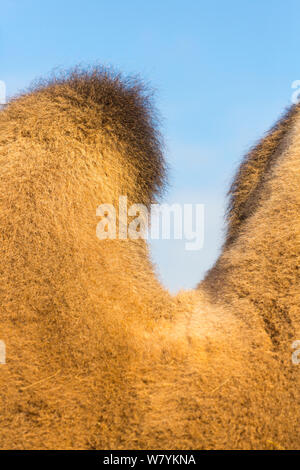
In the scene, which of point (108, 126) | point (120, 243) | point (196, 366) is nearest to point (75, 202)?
point (120, 243)

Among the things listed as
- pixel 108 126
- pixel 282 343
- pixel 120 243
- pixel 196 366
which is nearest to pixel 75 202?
pixel 120 243

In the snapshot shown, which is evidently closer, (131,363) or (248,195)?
(131,363)

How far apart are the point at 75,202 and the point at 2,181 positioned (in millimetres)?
382

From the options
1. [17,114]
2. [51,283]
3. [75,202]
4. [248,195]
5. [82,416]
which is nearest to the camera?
[82,416]

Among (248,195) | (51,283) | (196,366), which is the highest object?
(248,195)

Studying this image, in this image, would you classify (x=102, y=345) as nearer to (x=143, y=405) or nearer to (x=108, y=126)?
(x=143, y=405)

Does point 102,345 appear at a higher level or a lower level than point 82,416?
higher

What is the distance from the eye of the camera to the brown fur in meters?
2.17

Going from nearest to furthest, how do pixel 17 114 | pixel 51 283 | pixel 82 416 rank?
pixel 82 416 < pixel 51 283 < pixel 17 114

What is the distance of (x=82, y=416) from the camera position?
86.2 inches

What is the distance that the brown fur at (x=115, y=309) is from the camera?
7.12ft

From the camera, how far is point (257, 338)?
2.33 meters

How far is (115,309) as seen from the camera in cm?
239

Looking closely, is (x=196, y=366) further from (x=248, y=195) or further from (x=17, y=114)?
Answer: (x=17, y=114)
